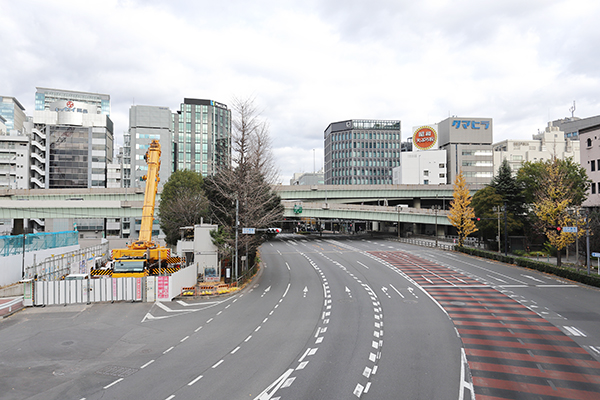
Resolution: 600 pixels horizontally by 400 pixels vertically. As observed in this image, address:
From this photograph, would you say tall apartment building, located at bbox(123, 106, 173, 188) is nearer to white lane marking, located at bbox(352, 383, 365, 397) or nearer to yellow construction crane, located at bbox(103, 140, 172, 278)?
yellow construction crane, located at bbox(103, 140, 172, 278)

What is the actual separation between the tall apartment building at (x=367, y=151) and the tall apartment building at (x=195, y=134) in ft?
156

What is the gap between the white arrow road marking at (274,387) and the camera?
11.3 m

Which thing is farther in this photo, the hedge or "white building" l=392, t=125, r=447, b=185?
"white building" l=392, t=125, r=447, b=185

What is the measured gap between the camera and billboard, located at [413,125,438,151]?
4641 inches

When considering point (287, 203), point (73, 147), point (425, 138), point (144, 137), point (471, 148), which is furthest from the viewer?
point (471, 148)

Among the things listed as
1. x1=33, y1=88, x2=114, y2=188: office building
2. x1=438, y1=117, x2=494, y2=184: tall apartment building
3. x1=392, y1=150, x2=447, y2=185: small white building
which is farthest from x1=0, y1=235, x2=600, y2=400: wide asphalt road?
x1=438, y1=117, x2=494, y2=184: tall apartment building

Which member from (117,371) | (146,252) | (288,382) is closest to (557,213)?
(288,382)

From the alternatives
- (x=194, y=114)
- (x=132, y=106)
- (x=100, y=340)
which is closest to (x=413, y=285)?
(x=100, y=340)

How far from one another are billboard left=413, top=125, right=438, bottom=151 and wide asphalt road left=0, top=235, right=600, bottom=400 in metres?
95.3

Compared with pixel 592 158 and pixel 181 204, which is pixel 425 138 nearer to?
pixel 592 158

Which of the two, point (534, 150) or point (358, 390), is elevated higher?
point (534, 150)

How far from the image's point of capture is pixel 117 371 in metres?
→ 13.4

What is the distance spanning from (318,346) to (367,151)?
436ft

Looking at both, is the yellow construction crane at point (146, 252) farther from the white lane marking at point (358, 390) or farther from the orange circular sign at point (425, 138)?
the orange circular sign at point (425, 138)
